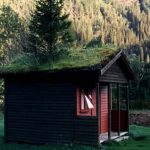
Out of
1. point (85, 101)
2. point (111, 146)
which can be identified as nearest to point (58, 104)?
point (85, 101)

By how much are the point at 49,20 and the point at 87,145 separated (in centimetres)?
695

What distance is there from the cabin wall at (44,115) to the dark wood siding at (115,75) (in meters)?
1.93

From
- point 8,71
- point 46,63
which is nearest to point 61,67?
point 46,63

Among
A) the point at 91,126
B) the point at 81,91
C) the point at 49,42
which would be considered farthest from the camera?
the point at 49,42

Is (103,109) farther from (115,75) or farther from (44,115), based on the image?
(44,115)

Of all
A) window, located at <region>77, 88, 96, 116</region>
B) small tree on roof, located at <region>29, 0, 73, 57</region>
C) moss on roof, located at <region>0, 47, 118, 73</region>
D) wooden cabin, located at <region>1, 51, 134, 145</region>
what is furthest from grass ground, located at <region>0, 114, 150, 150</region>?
small tree on roof, located at <region>29, 0, 73, 57</region>

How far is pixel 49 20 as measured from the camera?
77.6 feet

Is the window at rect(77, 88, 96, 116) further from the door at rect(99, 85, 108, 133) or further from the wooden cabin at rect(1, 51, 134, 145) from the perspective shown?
the door at rect(99, 85, 108, 133)

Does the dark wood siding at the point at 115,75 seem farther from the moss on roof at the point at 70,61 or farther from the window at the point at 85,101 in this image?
the window at the point at 85,101

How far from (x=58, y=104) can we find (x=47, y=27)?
14.2 ft

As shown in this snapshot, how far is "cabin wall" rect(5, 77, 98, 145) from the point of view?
20.9m

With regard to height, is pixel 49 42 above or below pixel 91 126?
above

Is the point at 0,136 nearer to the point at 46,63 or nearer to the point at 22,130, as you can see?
the point at 22,130

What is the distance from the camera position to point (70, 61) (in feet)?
72.2
